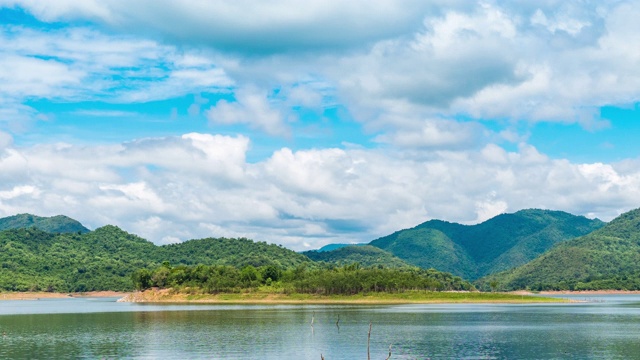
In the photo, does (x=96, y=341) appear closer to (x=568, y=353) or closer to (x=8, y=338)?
(x=8, y=338)

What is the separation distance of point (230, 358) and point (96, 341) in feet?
97.8

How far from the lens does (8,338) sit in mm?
101250

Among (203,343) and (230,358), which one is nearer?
(230,358)

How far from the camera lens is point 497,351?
82.1 metres

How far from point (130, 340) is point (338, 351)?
110 feet

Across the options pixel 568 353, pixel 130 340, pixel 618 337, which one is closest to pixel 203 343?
pixel 130 340

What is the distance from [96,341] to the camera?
314ft

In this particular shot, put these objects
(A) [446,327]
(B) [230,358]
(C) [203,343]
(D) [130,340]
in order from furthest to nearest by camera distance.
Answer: (A) [446,327] → (D) [130,340] → (C) [203,343] → (B) [230,358]

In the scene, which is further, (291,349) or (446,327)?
(446,327)

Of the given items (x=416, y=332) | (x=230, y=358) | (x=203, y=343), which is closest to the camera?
(x=230, y=358)

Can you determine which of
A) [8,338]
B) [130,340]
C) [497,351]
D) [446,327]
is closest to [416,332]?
[446,327]

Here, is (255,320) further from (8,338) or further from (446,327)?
(8,338)

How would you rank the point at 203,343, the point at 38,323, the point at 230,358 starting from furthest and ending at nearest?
the point at 38,323 < the point at 203,343 < the point at 230,358

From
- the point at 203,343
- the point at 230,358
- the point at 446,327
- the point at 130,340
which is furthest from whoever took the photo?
the point at 446,327
